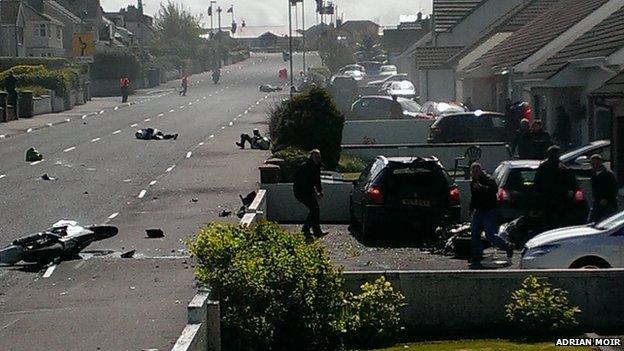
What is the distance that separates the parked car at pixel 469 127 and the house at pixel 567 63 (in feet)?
5.27

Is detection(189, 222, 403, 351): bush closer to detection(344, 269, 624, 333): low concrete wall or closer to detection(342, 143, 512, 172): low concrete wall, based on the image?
detection(344, 269, 624, 333): low concrete wall

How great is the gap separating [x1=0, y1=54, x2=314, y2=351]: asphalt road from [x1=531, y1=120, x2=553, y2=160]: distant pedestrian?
A: 23.5 ft

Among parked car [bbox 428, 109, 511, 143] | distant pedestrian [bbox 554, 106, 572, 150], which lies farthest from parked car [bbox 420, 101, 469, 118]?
distant pedestrian [bbox 554, 106, 572, 150]

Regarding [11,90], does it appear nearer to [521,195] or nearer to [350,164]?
[350,164]

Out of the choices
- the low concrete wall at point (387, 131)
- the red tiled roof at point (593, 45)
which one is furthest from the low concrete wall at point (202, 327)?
the low concrete wall at point (387, 131)

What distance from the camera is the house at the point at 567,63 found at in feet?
110

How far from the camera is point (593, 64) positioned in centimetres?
3303

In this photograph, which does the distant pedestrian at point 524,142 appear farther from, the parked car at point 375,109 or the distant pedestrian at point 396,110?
the parked car at point 375,109

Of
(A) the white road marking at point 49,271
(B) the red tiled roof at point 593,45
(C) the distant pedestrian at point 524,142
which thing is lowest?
(A) the white road marking at point 49,271

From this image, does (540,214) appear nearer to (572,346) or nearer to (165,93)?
(572,346)

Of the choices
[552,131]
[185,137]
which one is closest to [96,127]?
[185,137]

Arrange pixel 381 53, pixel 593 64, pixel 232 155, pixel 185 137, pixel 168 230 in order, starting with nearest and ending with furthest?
pixel 168 230, pixel 593 64, pixel 232 155, pixel 185 137, pixel 381 53

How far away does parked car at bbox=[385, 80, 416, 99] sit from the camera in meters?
69.9

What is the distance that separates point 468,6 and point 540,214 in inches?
1990
